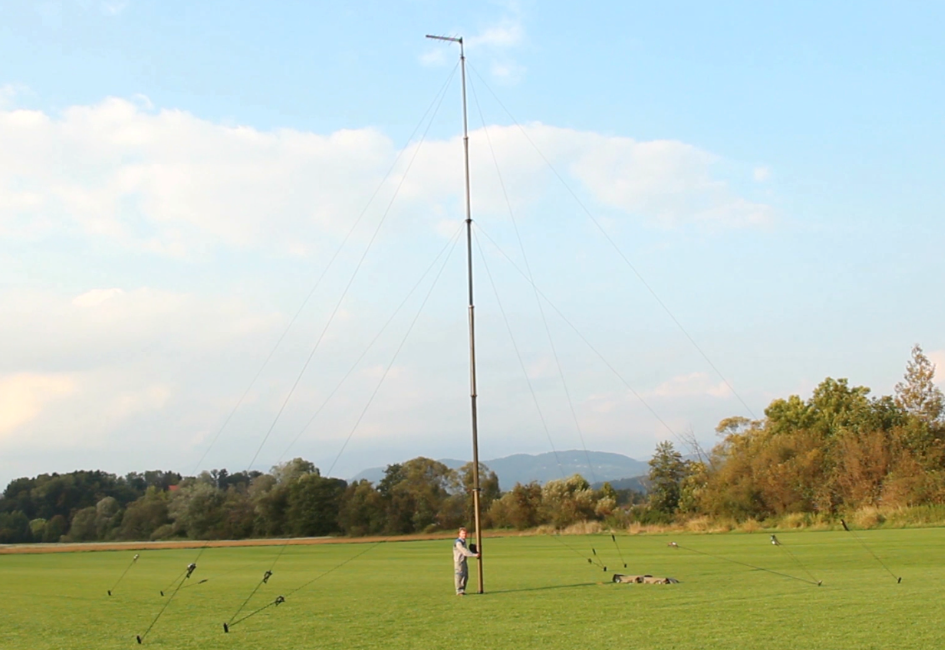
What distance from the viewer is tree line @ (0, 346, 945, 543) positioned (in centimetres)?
5397

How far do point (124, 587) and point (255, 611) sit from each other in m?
9.74

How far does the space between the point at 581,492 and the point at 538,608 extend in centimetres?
5485

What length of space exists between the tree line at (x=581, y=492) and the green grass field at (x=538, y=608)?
26592 mm

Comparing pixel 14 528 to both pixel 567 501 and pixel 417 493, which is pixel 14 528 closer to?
pixel 417 493

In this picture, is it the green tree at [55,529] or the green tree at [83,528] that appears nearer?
the green tree at [83,528]

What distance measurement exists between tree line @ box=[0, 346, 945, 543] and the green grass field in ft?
87.2

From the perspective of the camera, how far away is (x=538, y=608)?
53.0 feet

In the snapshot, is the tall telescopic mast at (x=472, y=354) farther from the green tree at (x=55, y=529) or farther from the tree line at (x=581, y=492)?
the green tree at (x=55, y=529)

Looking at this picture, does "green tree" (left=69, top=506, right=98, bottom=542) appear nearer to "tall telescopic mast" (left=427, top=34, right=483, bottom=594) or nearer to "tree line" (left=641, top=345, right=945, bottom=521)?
"tree line" (left=641, top=345, right=945, bottom=521)

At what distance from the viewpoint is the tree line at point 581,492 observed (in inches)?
2125

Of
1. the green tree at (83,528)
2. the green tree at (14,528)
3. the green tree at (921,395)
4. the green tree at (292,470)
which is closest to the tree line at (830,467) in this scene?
the green tree at (921,395)

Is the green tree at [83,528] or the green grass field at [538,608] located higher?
the green tree at [83,528]

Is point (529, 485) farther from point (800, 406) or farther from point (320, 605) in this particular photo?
point (320, 605)

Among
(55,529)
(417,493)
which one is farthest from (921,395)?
(55,529)
